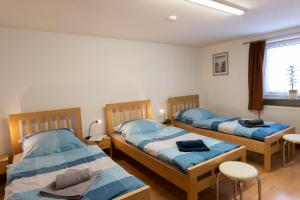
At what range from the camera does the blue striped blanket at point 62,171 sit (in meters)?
1.57

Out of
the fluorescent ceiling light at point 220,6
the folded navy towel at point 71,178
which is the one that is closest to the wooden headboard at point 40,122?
the folded navy towel at point 71,178

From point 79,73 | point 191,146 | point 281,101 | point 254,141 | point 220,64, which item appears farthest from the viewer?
point 220,64

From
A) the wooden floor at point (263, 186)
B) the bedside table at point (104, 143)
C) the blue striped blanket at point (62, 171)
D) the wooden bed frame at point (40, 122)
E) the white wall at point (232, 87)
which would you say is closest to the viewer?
A: the blue striped blanket at point (62, 171)

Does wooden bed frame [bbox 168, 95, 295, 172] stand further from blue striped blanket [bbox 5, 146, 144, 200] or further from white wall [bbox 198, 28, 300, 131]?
blue striped blanket [bbox 5, 146, 144, 200]

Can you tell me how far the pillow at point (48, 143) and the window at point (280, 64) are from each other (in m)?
3.72

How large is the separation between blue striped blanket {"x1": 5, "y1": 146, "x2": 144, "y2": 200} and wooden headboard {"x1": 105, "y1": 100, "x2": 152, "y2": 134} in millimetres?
1122

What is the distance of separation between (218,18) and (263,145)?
1966 millimetres

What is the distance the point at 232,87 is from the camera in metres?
4.44

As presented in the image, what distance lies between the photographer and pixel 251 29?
11.1 ft

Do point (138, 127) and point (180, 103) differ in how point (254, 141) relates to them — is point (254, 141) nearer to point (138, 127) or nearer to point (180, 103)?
point (138, 127)

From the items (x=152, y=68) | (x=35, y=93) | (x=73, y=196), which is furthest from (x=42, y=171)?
(x=152, y=68)

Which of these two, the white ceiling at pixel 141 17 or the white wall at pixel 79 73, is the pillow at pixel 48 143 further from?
the white ceiling at pixel 141 17

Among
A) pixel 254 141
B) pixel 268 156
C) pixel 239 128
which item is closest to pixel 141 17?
pixel 239 128

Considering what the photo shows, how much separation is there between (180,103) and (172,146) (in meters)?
2.17
